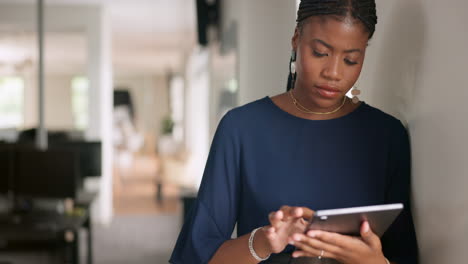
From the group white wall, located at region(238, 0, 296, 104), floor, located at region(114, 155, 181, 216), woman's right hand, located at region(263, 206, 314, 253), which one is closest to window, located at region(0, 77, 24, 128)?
floor, located at region(114, 155, 181, 216)

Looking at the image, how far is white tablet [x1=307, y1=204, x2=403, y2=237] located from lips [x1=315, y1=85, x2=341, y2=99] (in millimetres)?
249

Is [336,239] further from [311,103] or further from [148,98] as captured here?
[148,98]

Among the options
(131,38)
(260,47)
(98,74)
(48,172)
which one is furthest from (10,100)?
(260,47)

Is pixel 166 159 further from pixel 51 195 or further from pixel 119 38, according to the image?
pixel 51 195

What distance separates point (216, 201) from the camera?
1109 mm

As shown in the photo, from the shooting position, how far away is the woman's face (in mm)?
979

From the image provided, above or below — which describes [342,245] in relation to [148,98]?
above

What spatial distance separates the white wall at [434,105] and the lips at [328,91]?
20cm

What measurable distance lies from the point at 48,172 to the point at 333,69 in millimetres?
3107

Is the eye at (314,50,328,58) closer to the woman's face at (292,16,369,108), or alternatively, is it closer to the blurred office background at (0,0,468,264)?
the woman's face at (292,16,369,108)

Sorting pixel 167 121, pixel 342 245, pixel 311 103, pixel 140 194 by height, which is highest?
pixel 311 103

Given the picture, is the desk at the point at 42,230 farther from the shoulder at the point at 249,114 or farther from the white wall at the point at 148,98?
the white wall at the point at 148,98

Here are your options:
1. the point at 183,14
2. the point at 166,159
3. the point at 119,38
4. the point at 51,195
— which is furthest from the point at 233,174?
the point at 166,159

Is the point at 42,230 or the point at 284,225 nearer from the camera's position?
the point at 284,225
